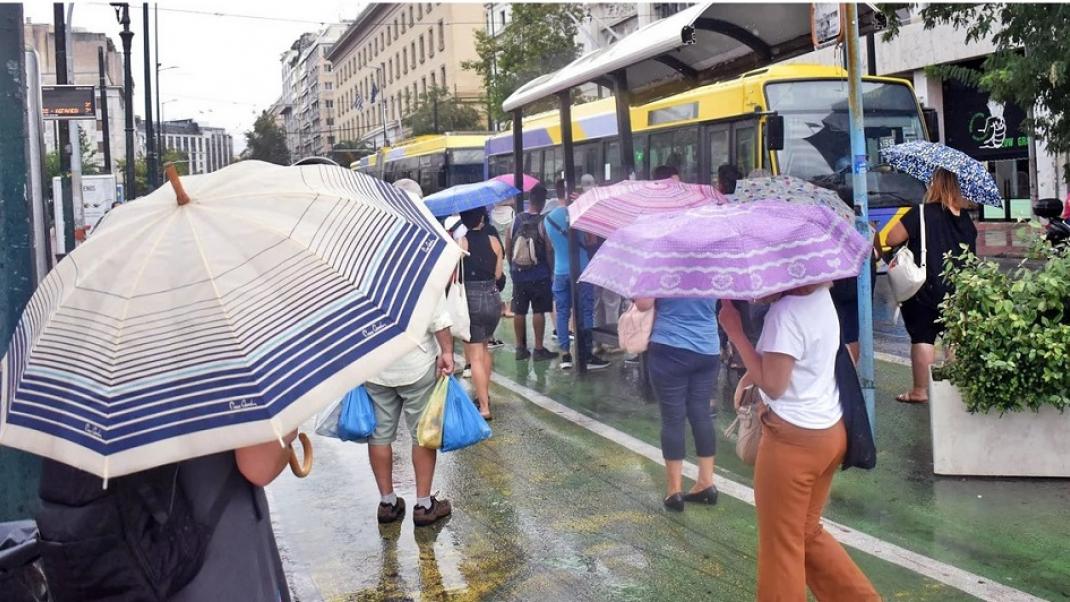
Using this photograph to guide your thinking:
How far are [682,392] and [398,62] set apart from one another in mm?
68509

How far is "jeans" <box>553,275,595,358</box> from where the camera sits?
33.6 feet

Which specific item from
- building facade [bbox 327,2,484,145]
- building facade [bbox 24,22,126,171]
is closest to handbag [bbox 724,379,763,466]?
building facade [bbox 327,2,484,145]

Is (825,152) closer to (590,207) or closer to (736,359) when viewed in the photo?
(736,359)

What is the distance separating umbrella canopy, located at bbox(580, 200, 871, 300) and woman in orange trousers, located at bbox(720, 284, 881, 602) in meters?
0.13

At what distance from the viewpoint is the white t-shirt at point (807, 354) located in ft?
12.6

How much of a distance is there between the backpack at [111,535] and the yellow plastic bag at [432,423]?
129 inches

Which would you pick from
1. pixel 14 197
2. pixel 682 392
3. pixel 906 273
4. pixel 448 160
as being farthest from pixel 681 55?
pixel 448 160

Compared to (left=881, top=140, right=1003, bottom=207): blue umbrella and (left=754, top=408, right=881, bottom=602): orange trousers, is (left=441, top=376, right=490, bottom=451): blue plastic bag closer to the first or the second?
(left=754, top=408, right=881, bottom=602): orange trousers

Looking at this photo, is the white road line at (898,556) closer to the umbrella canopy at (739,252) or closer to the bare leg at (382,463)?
the umbrella canopy at (739,252)

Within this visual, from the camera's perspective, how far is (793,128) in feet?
46.4

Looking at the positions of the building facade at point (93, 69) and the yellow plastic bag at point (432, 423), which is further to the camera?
the building facade at point (93, 69)

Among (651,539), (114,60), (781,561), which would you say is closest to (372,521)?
(651,539)

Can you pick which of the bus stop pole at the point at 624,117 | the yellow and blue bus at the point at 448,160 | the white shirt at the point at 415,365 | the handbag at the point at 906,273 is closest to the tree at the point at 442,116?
the yellow and blue bus at the point at 448,160

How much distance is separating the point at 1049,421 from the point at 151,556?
528 cm
